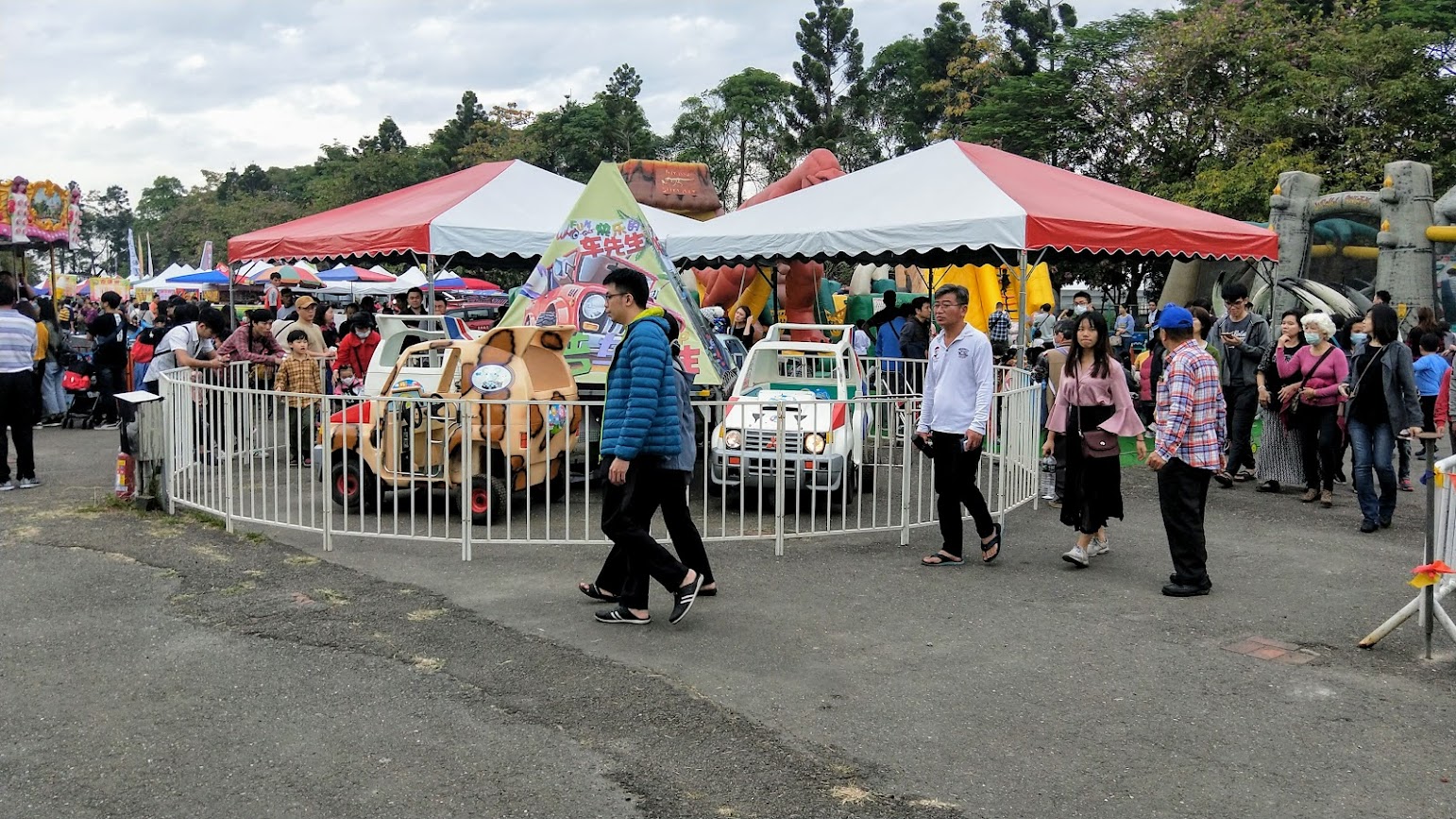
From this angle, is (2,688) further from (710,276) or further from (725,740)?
(710,276)

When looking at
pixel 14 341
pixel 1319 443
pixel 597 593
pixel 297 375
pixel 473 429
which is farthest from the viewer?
pixel 297 375

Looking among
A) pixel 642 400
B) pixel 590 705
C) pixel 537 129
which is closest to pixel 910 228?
pixel 642 400

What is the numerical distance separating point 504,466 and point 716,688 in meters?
4.02

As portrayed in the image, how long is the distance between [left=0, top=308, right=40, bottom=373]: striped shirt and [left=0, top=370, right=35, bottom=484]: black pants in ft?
0.21

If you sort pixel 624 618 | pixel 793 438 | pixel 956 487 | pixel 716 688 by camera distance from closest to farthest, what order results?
pixel 716 688 → pixel 624 618 → pixel 956 487 → pixel 793 438

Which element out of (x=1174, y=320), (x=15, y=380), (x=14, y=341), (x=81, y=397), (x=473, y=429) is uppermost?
(x=1174, y=320)

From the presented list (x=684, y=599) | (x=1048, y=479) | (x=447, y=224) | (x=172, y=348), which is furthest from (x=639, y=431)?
(x=447, y=224)

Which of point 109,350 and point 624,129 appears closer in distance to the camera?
point 109,350

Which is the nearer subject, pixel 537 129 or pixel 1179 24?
pixel 1179 24

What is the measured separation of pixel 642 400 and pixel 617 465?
13.1 inches

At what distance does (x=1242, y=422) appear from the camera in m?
10.8

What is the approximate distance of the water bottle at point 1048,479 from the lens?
380 inches

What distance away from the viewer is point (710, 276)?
75.6ft

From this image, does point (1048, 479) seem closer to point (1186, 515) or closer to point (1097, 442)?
point (1097, 442)
